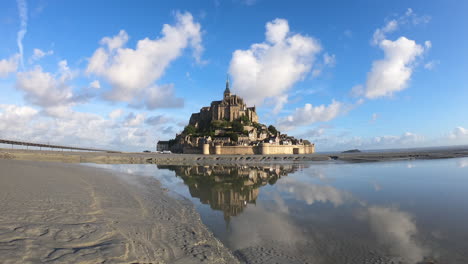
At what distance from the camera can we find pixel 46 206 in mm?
6809

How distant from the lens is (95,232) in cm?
519

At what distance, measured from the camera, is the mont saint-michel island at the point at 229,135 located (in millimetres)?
66500

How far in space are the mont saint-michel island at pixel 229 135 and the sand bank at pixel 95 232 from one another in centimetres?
5722

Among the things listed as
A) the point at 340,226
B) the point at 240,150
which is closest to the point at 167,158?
the point at 240,150

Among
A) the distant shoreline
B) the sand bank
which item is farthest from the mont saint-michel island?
the sand bank

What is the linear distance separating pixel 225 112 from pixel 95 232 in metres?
74.2

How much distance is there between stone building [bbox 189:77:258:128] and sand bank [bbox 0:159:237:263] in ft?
230

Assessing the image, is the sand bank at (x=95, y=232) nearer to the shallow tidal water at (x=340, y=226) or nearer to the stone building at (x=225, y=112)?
the shallow tidal water at (x=340, y=226)

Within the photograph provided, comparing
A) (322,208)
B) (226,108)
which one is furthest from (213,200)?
(226,108)

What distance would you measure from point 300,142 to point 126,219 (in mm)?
76614

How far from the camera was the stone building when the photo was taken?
7853 cm

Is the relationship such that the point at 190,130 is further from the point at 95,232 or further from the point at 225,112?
the point at 95,232

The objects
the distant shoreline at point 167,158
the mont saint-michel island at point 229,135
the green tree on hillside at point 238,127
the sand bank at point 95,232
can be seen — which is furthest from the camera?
the green tree on hillside at point 238,127

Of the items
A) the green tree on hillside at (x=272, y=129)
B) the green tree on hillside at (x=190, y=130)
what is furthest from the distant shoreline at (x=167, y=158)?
the green tree on hillside at (x=272, y=129)
